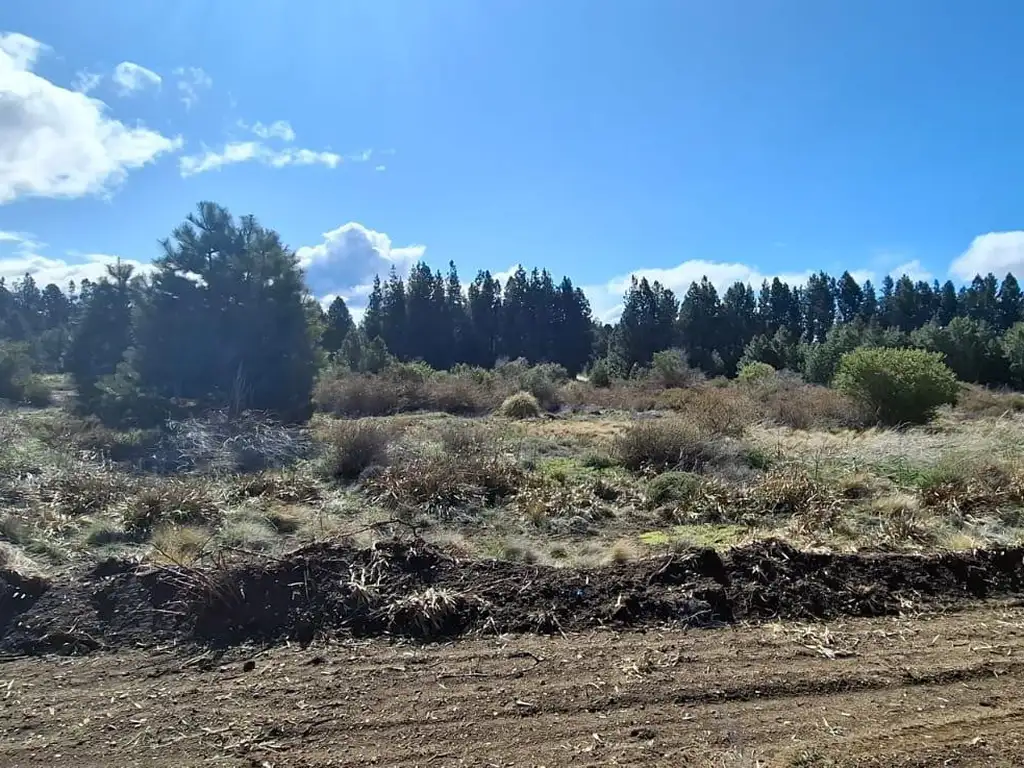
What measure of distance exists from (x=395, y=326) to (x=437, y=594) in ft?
191

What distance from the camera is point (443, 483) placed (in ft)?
28.5

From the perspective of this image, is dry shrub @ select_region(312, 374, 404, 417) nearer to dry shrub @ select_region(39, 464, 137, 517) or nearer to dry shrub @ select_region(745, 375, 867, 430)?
dry shrub @ select_region(745, 375, 867, 430)

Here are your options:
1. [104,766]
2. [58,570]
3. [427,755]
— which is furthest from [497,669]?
[58,570]

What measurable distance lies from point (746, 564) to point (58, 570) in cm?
585

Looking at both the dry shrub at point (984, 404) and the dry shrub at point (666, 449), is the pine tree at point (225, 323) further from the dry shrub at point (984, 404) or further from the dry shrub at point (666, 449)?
the dry shrub at point (984, 404)

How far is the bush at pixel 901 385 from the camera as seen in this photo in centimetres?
1655

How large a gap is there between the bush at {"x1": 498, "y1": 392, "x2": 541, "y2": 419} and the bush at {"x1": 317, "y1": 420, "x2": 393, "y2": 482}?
11175 mm

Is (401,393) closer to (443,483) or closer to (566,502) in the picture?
(443,483)

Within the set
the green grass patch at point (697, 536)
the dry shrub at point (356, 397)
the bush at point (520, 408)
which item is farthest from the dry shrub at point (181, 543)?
the bush at point (520, 408)

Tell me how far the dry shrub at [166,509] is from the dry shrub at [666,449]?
6389 mm

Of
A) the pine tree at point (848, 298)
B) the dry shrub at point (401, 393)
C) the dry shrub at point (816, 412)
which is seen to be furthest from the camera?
Answer: the pine tree at point (848, 298)

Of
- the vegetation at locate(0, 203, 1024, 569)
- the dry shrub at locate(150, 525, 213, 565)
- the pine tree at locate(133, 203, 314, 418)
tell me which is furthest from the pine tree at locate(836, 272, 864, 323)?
the dry shrub at locate(150, 525, 213, 565)

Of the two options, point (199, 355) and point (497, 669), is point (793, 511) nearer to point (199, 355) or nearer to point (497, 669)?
point (497, 669)

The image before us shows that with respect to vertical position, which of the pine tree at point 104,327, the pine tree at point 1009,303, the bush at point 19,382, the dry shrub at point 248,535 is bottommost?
the dry shrub at point 248,535
